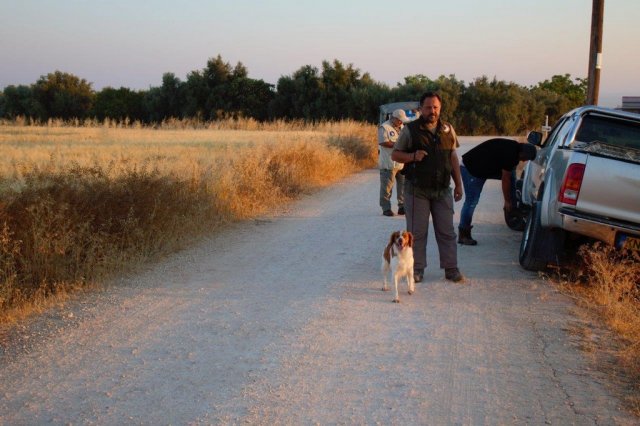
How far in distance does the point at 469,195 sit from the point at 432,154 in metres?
2.99

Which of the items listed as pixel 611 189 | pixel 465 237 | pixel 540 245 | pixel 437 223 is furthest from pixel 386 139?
pixel 611 189

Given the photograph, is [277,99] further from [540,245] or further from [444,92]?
[540,245]

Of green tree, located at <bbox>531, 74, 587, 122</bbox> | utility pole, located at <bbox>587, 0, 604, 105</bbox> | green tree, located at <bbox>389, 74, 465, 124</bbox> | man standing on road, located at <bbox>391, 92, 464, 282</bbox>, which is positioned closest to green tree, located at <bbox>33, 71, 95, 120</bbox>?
green tree, located at <bbox>389, 74, 465, 124</bbox>

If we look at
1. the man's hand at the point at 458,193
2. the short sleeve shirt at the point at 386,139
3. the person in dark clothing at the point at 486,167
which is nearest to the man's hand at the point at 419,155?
the man's hand at the point at 458,193

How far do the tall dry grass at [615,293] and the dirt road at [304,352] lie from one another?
11.1 inches

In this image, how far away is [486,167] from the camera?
34.6ft

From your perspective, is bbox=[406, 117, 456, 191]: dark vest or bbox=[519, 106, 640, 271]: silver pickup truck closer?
bbox=[519, 106, 640, 271]: silver pickup truck

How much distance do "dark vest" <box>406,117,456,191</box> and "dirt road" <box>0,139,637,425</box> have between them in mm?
1152

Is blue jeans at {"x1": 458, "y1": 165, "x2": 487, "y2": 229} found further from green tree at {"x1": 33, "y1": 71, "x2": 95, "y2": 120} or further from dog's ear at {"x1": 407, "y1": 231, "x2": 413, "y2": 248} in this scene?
green tree at {"x1": 33, "y1": 71, "x2": 95, "y2": 120}

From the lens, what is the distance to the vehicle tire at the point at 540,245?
322 inches

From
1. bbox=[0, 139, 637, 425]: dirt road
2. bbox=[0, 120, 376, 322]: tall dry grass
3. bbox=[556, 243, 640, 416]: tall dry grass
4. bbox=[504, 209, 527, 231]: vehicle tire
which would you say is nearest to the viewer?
bbox=[0, 139, 637, 425]: dirt road

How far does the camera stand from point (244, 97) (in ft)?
198

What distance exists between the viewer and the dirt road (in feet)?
15.2

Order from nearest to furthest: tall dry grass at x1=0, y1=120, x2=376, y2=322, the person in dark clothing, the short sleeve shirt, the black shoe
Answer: tall dry grass at x1=0, y1=120, x2=376, y2=322, the black shoe, the person in dark clothing, the short sleeve shirt
